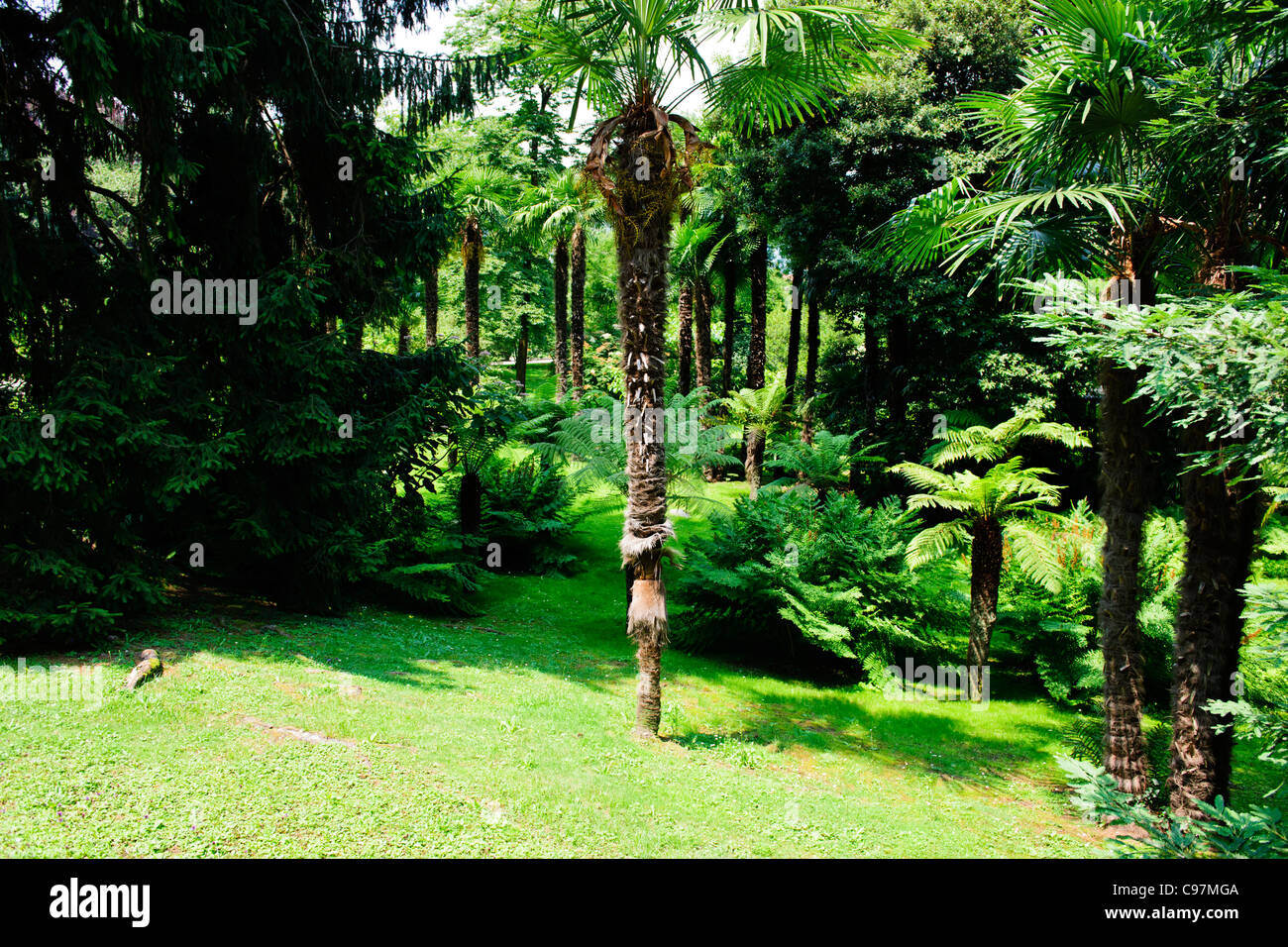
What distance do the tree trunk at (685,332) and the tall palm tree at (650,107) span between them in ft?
58.1

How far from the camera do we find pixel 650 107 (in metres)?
7.16

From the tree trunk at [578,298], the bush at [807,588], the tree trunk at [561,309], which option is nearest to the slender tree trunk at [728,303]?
the tree trunk at [578,298]

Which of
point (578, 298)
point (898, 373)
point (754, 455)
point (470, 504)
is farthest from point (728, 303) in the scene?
point (470, 504)

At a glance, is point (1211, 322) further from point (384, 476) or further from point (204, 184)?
point (204, 184)

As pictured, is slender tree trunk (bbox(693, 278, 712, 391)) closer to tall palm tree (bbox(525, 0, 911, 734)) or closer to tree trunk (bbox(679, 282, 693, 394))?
tree trunk (bbox(679, 282, 693, 394))

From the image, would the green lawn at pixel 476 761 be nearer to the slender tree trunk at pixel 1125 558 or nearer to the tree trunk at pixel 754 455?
the slender tree trunk at pixel 1125 558

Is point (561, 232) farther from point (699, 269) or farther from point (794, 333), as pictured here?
point (794, 333)

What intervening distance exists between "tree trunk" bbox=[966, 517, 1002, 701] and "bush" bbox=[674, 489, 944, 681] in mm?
793

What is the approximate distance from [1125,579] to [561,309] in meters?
23.5

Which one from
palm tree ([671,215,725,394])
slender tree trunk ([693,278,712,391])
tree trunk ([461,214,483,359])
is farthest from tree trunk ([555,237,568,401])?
slender tree trunk ([693,278,712,391])

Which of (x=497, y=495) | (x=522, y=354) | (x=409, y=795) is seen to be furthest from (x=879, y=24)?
(x=522, y=354)

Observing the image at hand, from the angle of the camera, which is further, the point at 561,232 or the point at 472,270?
the point at 561,232

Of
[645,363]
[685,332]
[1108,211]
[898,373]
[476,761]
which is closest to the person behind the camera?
[476,761]

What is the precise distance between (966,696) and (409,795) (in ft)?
28.4
